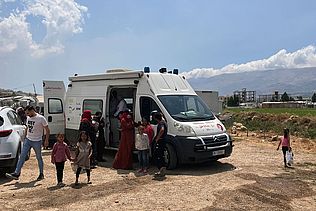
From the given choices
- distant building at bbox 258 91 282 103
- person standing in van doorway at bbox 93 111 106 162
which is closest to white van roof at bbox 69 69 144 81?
person standing in van doorway at bbox 93 111 106 162

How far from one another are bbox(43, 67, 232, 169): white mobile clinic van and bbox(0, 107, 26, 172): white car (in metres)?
3.36

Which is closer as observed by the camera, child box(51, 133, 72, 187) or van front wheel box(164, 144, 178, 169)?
child box(51, 133, 72, 187)

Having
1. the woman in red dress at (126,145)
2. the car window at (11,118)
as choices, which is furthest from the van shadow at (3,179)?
the woman in red dress at (126,145)

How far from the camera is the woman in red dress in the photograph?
11.0m

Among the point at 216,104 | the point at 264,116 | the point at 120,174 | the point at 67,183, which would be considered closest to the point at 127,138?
the point at 120,174

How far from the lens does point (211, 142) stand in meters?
10.6

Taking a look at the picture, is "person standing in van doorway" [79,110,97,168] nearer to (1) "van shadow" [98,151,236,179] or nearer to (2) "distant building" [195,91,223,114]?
(1) "van shadow" [98,151,236,179]

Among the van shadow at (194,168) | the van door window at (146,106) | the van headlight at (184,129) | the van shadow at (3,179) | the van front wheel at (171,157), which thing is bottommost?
the van shadow at (194,168)

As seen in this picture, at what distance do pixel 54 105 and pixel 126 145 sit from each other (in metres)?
5.88

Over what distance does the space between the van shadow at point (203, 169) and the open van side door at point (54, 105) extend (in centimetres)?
634

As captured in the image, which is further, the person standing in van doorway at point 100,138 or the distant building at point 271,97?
the distant building at point 271,97

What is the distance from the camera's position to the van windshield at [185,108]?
36.0 ft

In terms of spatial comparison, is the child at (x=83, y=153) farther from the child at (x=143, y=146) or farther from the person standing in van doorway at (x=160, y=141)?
the person standing in van doorway at (x=160, y=141)

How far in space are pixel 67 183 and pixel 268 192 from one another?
430cm
